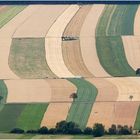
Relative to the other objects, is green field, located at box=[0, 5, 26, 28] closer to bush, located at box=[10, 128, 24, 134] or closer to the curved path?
the curved path

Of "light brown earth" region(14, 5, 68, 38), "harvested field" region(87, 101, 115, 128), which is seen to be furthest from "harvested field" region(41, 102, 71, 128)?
"light brown earth" region(14, 5, 68, 38)

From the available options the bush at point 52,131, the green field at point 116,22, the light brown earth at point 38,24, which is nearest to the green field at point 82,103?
the bush at point 52,131

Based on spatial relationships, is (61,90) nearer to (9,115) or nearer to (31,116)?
(31,116)

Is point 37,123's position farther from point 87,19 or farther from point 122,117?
point 87,19

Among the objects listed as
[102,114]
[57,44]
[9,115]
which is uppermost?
[57,44]

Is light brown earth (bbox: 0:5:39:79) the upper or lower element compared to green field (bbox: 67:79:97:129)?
upper

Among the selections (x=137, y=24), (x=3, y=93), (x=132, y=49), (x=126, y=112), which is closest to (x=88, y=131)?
(x=126, y=112)

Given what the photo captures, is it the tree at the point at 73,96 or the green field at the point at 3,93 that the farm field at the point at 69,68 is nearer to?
the green field at the point at 3,93
